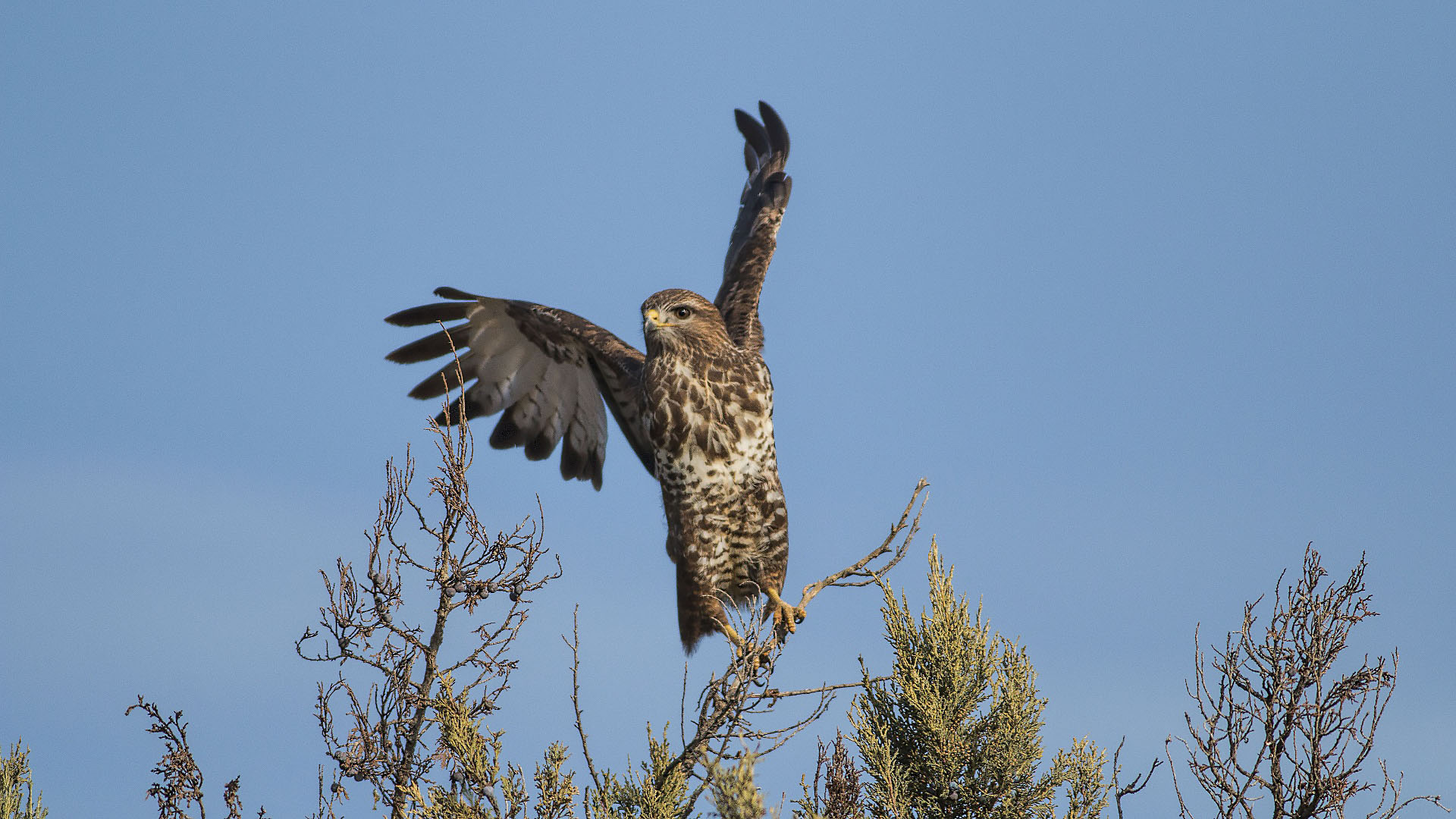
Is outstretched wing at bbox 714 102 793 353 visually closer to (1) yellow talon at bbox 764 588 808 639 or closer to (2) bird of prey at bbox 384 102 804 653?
(2) bird of prey at bbox 384 102 804 653

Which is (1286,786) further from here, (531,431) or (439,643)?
(531,431)

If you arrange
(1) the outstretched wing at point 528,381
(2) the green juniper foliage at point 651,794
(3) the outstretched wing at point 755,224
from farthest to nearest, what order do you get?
(3) the outstretched wing at point 755,224 → (1) the outstretched wing at point 528,381 → (2) the green juniper foliage at point 651,794

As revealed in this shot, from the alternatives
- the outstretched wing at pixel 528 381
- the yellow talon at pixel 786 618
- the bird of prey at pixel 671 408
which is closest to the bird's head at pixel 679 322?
the bird of prey at pixel 671 408

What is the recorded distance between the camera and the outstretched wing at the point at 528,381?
296 inches

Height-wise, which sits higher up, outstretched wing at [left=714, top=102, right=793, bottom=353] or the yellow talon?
outstretched wing at [left=714, top=102, right=793, bottom=353]

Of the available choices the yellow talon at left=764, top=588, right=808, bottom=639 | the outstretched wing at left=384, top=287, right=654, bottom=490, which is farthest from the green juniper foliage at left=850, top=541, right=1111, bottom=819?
the outstretched wing at left=384, top=287, right=654, bottom=490

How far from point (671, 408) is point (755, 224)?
305 centimetres

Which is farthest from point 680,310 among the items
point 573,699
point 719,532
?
point 573,699

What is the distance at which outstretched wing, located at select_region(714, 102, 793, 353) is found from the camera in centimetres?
812

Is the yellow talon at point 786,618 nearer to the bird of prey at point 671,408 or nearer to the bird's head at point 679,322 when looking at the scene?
the bird of prey at point 671,408

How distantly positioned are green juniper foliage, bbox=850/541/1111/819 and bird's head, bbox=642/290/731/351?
208cm

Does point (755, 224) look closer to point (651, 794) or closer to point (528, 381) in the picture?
point (528, 381)

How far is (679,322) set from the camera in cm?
682

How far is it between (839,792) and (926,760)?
49cm
